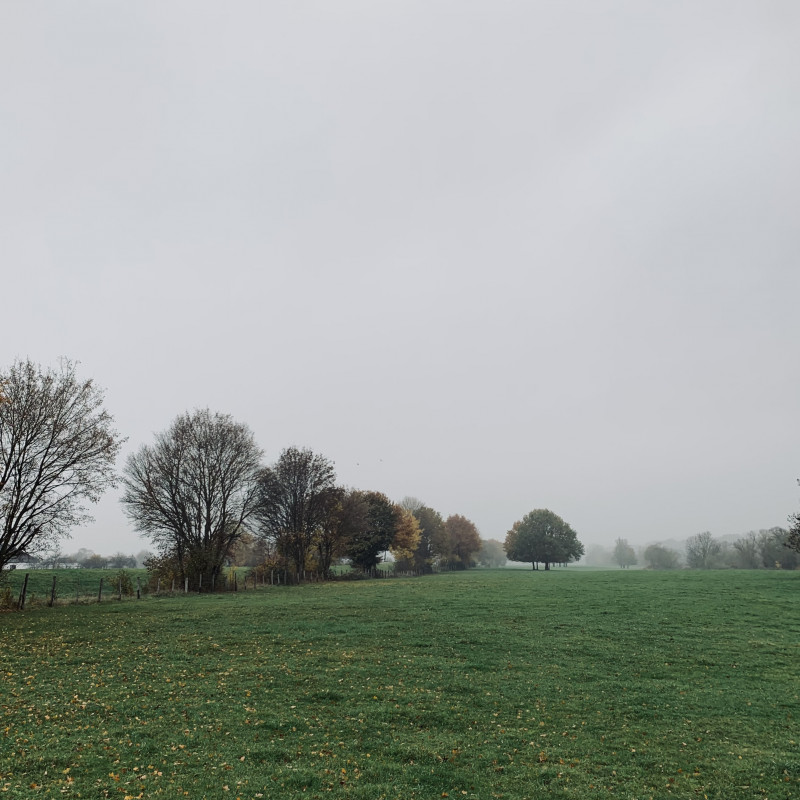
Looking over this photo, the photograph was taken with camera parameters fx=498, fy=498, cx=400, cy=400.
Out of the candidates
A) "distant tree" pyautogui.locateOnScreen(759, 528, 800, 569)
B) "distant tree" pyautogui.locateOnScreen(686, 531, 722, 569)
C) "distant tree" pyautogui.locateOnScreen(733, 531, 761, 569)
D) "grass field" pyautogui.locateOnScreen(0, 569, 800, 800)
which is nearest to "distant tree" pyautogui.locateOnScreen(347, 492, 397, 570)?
"grass field" pyautogui.locateOnScreen(0, 569, 800, 800)

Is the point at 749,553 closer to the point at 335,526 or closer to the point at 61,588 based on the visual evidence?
the point at 335,526

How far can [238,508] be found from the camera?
200 feet

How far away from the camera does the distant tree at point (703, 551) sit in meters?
130

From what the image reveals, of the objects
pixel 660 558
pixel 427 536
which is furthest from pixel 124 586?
pixel 660 558

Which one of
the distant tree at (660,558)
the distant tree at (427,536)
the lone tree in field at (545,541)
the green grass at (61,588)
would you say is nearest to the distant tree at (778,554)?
the lone tree in field at (545,541)

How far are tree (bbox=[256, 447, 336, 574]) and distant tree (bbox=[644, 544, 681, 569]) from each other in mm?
135908

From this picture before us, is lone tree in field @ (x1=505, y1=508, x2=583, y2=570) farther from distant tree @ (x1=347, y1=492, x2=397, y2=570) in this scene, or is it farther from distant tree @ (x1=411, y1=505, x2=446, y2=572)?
distant tree @ (x1=347, y1=492, x2=397, y2=570)

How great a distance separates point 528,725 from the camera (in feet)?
44.5

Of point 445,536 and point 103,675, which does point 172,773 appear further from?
point 445,536

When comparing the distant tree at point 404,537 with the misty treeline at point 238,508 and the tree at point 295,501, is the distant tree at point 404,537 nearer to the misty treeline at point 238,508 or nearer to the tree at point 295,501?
the misty treeline at point 238,508

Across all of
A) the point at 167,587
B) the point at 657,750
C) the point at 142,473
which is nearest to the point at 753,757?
the point at 657,750

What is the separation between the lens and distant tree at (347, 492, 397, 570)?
277 feet

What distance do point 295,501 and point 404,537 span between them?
113 ft

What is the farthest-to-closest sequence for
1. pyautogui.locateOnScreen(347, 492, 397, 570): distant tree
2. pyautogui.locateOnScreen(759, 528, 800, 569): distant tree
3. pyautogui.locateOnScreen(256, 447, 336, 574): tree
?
pyautogui.locateOnScreen(759, 528, 800, 569): distant tree → pyautogui.locateOnScreen(347, 492, 397, 570): distant tree → pyautogui.locateOnScreen(256, 447, 336, 574): tree
